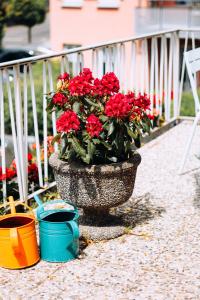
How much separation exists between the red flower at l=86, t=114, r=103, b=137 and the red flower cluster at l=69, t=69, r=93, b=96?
0.72 ft

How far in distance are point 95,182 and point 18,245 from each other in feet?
2.00

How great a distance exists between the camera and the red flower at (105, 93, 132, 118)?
3.76 m

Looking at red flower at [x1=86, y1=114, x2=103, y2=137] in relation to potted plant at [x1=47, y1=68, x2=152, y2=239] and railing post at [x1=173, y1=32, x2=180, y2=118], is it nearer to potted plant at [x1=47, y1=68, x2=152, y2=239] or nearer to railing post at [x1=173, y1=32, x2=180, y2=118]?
potted plant at [x1=47, y1=68, x2=152, y2=239]

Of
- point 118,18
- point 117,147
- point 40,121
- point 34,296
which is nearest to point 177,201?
point 117,147

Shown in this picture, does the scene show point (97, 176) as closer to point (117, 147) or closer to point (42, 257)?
point (117, 147)

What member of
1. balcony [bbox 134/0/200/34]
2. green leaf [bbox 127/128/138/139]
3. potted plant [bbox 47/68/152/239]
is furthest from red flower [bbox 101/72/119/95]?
balcony [bbox 134/0/200/34]

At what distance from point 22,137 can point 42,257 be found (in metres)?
1.00

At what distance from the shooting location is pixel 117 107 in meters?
3.76

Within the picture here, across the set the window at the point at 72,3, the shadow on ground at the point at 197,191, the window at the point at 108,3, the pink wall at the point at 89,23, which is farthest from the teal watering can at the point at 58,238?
the window at the point at 72,3

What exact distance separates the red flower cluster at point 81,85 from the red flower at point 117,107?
0.21m

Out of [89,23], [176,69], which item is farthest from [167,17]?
[176,69]

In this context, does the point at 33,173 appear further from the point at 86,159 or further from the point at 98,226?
the point at 86,159

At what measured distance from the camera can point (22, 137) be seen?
450 centimetres

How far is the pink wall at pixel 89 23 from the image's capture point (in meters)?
26.6
